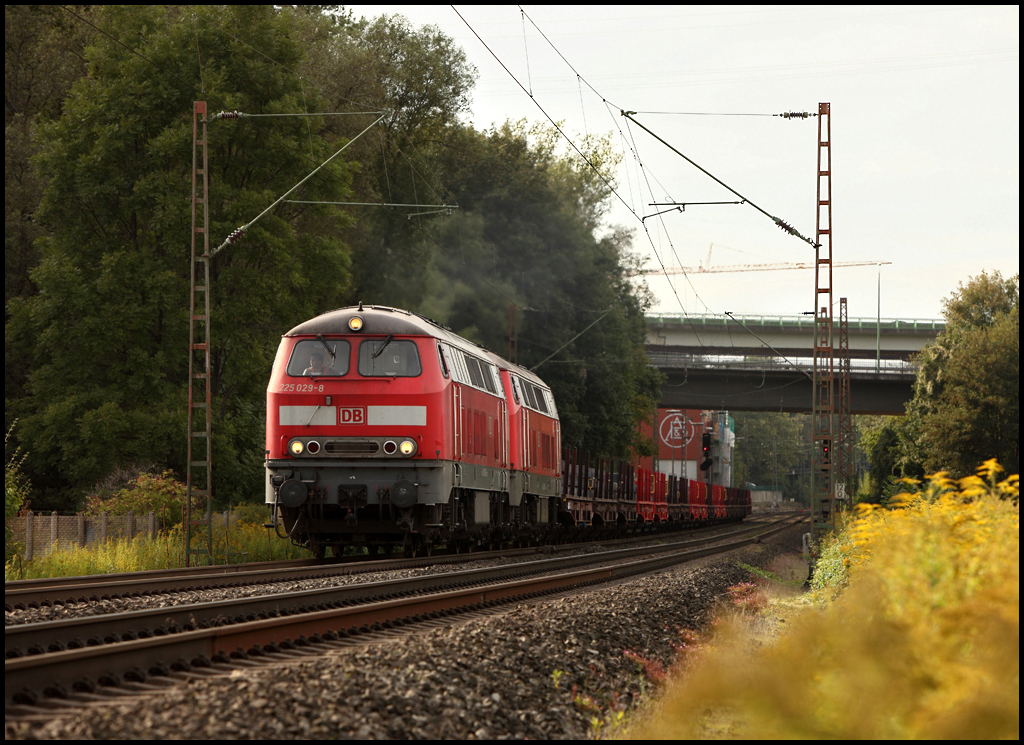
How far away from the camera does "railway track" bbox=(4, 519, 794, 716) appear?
6.56 m

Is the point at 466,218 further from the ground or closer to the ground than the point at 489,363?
further from the ground

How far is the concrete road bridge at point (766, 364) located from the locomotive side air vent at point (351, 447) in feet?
115

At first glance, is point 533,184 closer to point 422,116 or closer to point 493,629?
point 422,116

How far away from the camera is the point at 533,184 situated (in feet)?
166

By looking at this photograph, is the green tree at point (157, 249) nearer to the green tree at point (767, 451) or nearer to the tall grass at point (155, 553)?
the tall grass at point (155, 553)

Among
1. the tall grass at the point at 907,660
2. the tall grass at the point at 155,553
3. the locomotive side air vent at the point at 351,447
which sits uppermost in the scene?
the locomotive side air vent at the point at 351,447

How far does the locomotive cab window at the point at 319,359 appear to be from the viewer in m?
17.5

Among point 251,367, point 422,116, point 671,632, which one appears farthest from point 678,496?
point 671,632

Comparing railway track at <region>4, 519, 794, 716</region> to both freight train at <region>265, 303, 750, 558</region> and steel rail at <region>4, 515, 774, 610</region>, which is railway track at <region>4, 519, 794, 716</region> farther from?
freight train at <region>265, 303, 750, 558</region>

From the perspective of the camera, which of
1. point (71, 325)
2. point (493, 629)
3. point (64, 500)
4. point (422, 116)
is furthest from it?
point (422, 116)

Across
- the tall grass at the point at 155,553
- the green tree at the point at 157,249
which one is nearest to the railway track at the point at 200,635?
the tall grass at the point at 155,553

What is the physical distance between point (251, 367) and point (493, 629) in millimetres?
18878

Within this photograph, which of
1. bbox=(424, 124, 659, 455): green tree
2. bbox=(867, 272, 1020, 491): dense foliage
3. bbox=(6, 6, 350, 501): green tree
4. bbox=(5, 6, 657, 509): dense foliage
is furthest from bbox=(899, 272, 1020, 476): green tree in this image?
bbox=(6, 6, 350, 501): green tree

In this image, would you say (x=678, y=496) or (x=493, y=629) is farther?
(x=678, y=496)
